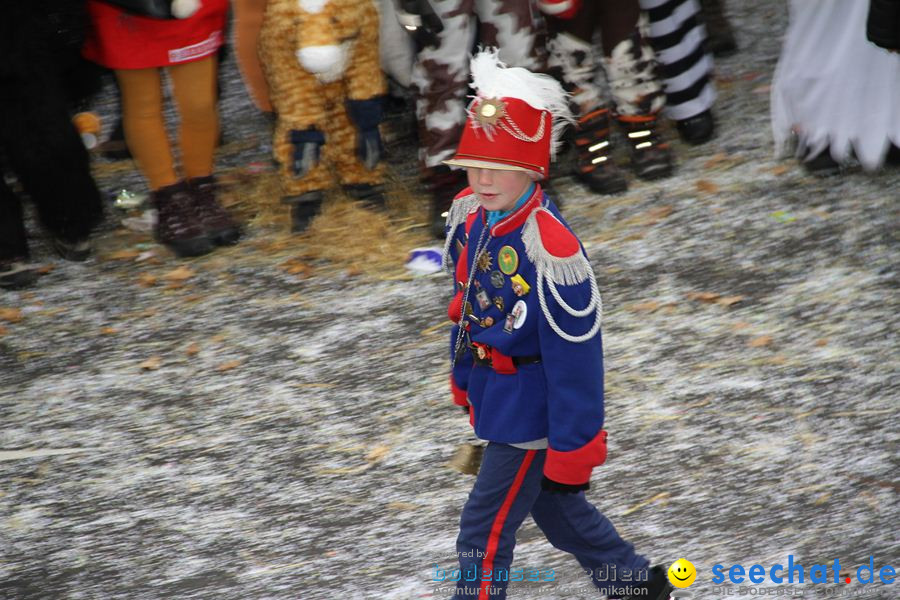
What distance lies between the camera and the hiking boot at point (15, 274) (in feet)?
17.9

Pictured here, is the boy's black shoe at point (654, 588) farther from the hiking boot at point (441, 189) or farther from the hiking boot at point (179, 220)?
the hiking boot at point (179, 220)

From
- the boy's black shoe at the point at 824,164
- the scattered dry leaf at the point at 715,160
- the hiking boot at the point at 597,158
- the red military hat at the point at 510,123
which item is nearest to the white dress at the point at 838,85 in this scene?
the boy's black shoe at the point at 824,164

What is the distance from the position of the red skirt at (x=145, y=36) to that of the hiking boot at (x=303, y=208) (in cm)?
85

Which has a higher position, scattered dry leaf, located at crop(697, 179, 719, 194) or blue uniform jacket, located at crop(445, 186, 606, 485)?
blue uniform jacket, located at crop(445, 186, 606, 485)

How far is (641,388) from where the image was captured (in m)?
4.41

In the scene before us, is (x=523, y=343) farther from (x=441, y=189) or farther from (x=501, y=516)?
(x=441, y=189)

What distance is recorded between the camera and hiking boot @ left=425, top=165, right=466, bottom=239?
5508 mm

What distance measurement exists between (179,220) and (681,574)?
326cm

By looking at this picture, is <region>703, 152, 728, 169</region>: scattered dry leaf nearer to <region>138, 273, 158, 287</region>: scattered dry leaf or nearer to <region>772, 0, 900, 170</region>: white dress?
<region>772, 0, 900, 170</region>: white dress

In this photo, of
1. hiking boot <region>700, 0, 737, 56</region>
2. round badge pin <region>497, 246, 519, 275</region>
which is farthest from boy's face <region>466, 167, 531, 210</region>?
hiking boot <region>700, 0, 737, 56</region>

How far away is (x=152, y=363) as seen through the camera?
193 inches

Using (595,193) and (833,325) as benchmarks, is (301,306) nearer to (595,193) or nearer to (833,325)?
(595,193)

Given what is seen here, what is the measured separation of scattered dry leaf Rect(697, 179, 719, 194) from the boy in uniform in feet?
9.50

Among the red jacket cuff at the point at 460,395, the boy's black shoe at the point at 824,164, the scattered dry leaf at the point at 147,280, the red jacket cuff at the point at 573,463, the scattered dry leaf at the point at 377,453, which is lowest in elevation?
the scattered dry leaf at the point at 377,453
